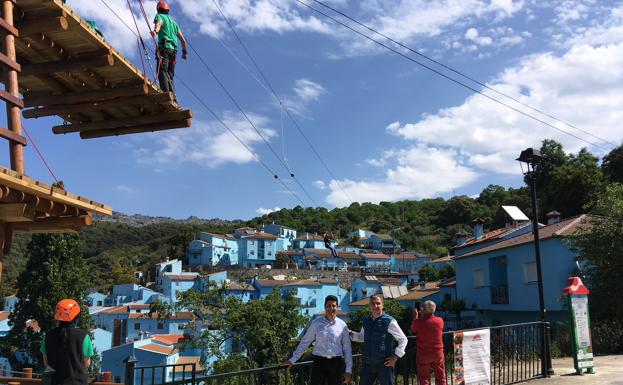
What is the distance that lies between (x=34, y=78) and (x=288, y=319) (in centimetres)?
2182

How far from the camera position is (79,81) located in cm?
667

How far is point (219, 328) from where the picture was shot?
84.3ft

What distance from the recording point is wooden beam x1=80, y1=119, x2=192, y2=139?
7285 millimetres

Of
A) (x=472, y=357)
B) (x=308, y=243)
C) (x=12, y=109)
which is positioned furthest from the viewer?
(x=308, y=243)

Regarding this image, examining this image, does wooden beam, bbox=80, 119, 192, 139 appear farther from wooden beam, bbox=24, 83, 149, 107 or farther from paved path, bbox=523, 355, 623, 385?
paved path, bbox=523, 355, 623, 385

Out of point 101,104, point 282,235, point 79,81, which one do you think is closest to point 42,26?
point 79,81

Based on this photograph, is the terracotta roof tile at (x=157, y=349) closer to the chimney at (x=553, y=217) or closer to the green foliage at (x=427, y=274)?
the chimney at (x=553, y=217)

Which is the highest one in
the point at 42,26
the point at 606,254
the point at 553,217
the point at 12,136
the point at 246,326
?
the point at 553,217

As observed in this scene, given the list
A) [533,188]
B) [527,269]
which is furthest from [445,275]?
[533,188]

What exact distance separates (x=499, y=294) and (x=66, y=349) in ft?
85.2

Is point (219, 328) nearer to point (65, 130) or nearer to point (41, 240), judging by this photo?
point (41, 240)

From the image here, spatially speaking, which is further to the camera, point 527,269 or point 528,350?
point 527,269

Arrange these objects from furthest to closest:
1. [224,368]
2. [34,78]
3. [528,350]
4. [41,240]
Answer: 1. [41,240]
2. [224,368]
3. [528,350]
4. [34,78]

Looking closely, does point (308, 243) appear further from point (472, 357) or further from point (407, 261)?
point (472, 357)
